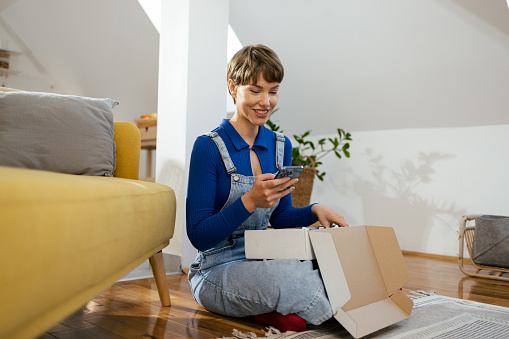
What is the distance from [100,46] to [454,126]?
9.62ft

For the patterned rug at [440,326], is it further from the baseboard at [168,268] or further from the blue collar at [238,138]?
the baseboard at [168,268]

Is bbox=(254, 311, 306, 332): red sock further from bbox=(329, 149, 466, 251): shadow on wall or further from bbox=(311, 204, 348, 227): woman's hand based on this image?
bbox=(329, 149, 466, 251): shadow on wall

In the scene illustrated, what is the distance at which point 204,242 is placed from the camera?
1186 mm

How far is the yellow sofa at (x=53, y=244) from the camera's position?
440 millimetres

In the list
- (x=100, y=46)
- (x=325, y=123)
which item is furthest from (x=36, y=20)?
(x=325, y=123)

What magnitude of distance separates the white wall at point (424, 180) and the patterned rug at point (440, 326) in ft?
4.10

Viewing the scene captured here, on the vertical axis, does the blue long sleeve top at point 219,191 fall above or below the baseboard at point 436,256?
above

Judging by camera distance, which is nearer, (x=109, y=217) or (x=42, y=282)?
(x=42, y=282)

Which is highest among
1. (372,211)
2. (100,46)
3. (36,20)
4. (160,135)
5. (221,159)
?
(36,20)

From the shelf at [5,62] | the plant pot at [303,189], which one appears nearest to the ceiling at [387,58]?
the plant pot at [303,189]

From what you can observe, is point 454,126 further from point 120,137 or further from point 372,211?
point 120,137

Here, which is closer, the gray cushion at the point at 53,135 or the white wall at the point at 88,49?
the gray cushion at the point at 53,135

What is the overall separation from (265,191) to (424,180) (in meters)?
1.96

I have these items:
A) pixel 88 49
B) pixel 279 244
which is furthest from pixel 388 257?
pixel 88 49
